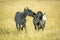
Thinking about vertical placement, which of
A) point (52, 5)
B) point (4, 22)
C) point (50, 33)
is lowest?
point (50, 33)

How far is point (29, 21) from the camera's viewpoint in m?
1.88

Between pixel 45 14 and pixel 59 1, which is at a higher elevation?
pixel 59 1

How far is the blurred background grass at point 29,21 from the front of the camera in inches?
73.3

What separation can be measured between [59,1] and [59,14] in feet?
0.48

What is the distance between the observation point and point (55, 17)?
6.27 ft

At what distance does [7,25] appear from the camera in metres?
1.87

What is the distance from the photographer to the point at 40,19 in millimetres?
1866

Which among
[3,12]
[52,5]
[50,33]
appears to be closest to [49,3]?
[52,5]

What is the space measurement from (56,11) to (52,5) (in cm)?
8

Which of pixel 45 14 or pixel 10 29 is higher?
pixel 45 14

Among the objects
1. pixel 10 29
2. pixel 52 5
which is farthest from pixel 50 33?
pixel 10 29

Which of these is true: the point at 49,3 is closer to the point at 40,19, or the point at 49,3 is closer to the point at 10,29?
the point at 40,19

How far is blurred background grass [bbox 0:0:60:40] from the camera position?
6.11ft

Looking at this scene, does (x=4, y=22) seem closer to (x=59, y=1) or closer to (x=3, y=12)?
(x=3, y=12)
